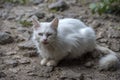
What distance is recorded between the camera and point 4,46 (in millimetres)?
4285

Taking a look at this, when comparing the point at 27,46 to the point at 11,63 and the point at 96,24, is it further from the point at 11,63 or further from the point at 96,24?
the point at 96,24

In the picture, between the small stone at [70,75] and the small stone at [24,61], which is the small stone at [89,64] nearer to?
the small stone at [70,75]

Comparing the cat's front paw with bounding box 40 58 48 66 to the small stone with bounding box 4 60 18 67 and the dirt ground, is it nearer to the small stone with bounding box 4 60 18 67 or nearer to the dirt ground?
the dirt ground

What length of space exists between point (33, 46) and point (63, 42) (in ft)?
2.14

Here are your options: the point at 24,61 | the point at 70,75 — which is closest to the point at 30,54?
Result: the point at 24,61

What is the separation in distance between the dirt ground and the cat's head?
42 cm

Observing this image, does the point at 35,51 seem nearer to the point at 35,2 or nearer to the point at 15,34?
the point at 15,34

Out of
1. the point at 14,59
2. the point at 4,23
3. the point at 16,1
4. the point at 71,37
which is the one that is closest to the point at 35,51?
the point at 14,59

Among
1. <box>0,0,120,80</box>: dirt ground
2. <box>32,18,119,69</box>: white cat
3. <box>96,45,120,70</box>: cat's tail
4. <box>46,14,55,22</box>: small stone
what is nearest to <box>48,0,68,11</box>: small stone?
<box>0,0,120,80</box>: dirt ground

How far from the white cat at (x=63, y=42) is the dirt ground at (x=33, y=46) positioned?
0.12 m

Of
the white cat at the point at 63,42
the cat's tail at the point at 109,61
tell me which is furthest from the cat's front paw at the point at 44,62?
the cat's tail at the point at 109,61

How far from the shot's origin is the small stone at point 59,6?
5445 mm

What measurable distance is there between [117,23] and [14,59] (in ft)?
6.47

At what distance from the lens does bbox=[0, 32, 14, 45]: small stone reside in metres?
4.30
